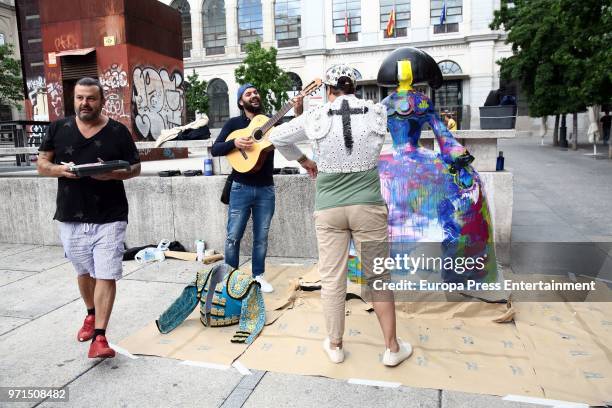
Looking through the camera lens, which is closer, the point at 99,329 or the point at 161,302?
the point at 99,329

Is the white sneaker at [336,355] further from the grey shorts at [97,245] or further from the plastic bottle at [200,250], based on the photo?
the plastic bottle at [200,250]

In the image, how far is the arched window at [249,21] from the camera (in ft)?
134

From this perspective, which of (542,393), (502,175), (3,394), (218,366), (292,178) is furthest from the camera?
(292,178)

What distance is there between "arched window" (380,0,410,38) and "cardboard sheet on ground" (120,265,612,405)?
1393 inches

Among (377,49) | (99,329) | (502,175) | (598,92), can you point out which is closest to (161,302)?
(99,329)

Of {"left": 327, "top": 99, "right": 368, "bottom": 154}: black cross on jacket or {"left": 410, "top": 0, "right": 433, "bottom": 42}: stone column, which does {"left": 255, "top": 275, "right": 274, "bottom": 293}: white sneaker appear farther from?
{"left": 410, "top": 0, "right": 433, "bottom": 42}: stone column

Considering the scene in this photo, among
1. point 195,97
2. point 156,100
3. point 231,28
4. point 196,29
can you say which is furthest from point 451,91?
point 156,100

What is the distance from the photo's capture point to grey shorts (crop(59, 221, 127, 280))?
359cm

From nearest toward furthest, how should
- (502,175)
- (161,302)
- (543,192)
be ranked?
(161,302)
(502,175)
(543,192)

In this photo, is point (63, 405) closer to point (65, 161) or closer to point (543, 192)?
point (65, 161)

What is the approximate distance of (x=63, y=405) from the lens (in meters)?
2.99

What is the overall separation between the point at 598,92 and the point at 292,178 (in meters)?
15.0

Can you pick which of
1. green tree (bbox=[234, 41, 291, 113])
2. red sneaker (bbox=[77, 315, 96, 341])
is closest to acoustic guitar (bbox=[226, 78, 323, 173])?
red sneaker (bbox=[77, 315, 96, 341])

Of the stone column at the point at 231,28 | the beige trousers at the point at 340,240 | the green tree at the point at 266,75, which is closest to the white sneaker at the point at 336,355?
the beige trousers at the point at 340,240
